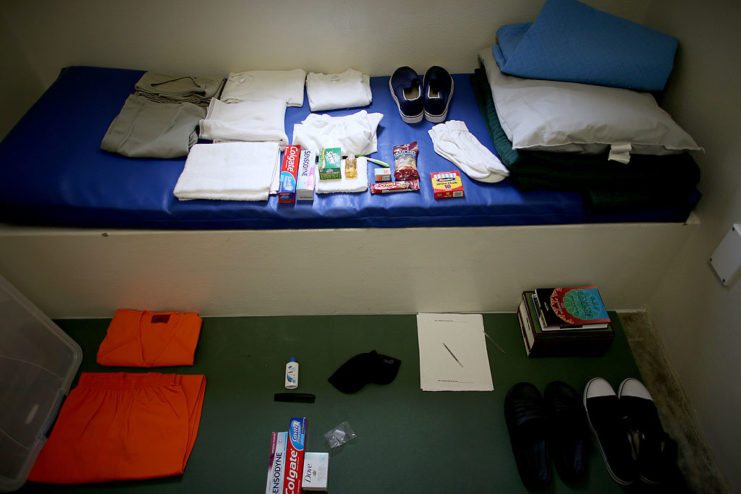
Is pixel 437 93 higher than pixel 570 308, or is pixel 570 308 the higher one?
pixel 437 93

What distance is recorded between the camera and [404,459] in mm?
1330

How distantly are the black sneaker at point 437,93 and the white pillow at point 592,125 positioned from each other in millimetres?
289

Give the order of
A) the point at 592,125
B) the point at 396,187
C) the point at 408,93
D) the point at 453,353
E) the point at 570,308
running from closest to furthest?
the point at 592,125
the point at 396,187
the point at 570,308
the point at 453,353
the point at 408,93

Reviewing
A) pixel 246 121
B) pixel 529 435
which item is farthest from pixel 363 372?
pixel 246 121

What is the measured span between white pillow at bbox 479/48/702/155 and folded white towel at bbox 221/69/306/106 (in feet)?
2.81

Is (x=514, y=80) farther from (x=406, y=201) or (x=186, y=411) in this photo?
(x=186, y=411)

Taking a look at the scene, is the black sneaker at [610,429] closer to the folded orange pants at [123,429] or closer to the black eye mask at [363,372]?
the black eye mask at [363,372]

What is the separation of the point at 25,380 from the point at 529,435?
5.47 feet

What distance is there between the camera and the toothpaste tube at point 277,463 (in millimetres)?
1268

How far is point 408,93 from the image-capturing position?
1.65 meters

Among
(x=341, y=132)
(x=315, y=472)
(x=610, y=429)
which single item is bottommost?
(x=315, y=472)

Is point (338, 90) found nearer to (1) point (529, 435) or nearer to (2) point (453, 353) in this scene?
(2) point (453, 353)

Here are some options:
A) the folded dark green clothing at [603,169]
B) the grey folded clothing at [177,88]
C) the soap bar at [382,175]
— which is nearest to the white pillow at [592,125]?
the folded dark green clothing at [603,169]

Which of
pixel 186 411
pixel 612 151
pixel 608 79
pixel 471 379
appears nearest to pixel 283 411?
pixel 186 411
